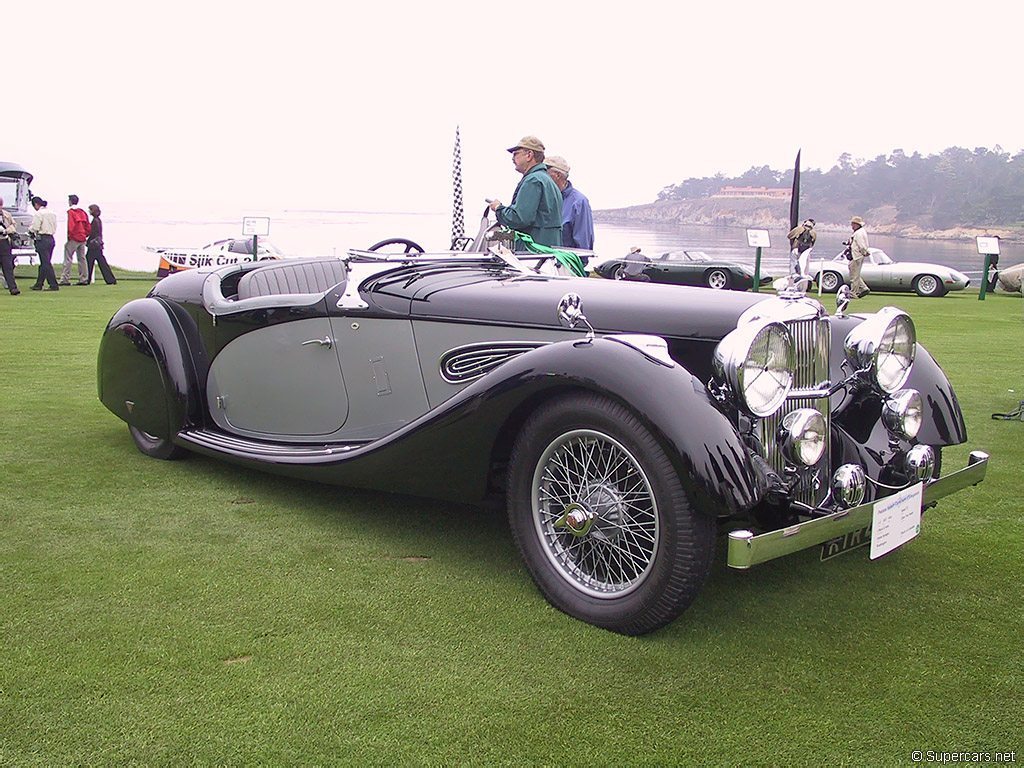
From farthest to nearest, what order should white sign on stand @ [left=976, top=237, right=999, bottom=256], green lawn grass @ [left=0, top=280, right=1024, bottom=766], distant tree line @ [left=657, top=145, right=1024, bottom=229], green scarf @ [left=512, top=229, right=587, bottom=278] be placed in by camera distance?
distant tree line @ [left=657, top=145, right=1024, bottom=229] < white sign on stand @ [left=976, top=237, right=999, bottom=256] < green scarf @ [left=512, top=229, right=587, bottom=278] < green lawn grass @ [left=0, top=280, right=1024, bottom=766]

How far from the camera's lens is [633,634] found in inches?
113

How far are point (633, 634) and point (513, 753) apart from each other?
74cm

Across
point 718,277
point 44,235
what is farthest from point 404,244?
point 718,277

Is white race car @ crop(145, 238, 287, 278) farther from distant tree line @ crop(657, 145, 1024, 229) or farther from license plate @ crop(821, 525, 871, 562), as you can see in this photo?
distant tree line @ crop(657, 145, 1024, 229)

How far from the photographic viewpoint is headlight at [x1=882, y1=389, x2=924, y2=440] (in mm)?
3264

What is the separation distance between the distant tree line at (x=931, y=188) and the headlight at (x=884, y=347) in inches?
1652

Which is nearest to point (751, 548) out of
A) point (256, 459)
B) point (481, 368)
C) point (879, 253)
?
point (481, 368)

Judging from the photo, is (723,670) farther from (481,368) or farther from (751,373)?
(481,368)

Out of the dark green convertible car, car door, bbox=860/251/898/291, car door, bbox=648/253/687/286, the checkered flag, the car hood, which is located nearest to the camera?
the car hood

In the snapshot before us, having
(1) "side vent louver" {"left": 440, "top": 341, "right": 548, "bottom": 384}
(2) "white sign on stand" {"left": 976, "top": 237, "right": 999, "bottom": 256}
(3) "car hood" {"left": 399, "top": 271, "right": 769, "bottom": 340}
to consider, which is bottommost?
(1) "side vent louver" {"left": 440, "top": 341, "right": 548, "bottom": 384}

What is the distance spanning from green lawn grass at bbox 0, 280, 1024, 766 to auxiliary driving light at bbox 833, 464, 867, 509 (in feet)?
1.37

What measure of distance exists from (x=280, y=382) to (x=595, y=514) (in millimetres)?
2086

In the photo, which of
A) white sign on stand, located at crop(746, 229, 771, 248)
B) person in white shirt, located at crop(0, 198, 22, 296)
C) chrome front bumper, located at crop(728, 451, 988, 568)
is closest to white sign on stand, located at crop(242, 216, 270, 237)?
person in white shirt, located at crop(0, 198, 22, 296)

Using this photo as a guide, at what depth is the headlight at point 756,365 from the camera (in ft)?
9.32
